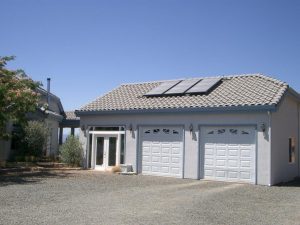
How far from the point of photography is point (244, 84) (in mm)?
20688

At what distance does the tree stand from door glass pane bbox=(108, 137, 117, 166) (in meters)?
4.69

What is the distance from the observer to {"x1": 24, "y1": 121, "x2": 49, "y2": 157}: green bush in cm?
2559

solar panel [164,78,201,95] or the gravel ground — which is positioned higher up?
solar panel [164,78,201,95]

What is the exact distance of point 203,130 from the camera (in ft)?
62.8

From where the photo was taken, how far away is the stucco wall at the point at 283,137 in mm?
17750

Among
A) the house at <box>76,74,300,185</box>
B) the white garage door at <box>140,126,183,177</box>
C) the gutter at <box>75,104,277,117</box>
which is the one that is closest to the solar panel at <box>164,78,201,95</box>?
the house at <box>76,74,300,185</box>

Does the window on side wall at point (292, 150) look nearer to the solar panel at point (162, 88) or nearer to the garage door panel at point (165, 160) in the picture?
the garage door panel at point (165, 160)

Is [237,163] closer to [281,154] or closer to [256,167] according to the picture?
[256,167]

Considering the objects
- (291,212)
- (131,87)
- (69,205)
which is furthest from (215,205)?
(131,87)

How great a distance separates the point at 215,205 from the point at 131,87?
1537 cm

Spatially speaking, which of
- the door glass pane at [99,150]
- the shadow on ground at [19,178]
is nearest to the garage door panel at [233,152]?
the door glass pane at [99,150]

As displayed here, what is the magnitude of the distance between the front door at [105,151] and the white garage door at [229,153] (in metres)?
5.53

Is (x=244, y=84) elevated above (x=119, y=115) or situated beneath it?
elevated above

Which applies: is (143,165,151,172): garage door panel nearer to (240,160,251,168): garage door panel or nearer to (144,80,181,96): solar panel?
(144,80,181,96): solar panel
